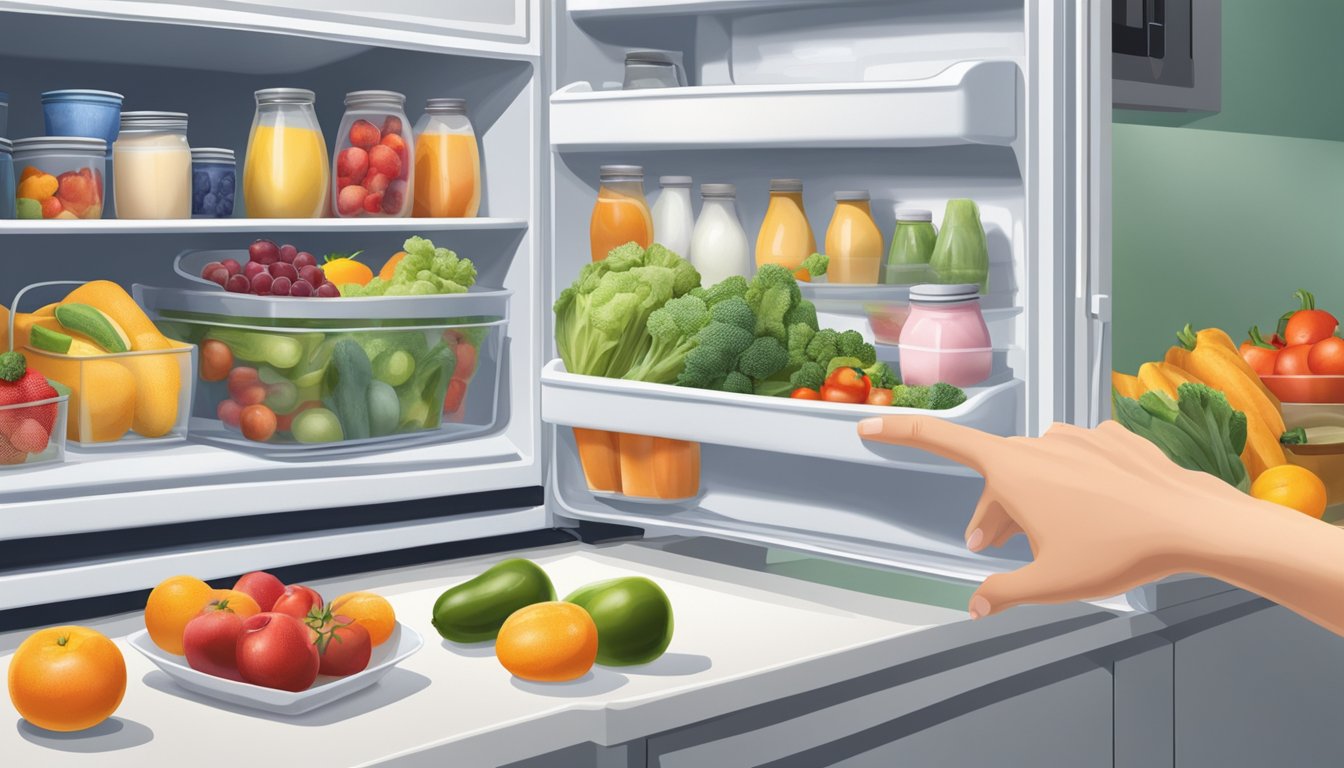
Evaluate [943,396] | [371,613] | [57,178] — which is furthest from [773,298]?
[57,178]

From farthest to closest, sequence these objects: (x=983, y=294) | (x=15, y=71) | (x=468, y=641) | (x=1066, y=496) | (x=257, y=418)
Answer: (x=15, y=71) → (x=257, y=418) → (x=983, y=294) → (x=468, y=641) → (x=1066, y=496)

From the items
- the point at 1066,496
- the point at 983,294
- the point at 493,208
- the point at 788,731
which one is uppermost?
the point at 493,208

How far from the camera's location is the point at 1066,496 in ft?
3.84

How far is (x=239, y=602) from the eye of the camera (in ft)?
4.30

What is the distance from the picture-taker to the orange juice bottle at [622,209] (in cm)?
177

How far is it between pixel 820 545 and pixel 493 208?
0.65m

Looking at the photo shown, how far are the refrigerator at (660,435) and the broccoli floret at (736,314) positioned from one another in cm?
9

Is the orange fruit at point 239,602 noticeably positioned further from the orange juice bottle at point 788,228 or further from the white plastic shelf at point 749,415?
the orange juice bottle at point 788,228

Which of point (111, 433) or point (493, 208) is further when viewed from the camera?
point (493, 208)

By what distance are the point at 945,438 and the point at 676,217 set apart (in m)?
0.61

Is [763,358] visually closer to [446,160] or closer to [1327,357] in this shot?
[446,160]

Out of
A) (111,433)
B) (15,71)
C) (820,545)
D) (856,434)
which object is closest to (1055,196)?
(856,434)

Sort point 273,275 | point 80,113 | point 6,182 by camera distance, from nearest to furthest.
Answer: point 6,182 → point 80,113 → point 273,275

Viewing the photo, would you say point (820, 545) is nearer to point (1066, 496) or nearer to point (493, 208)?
point (1066, 496)
